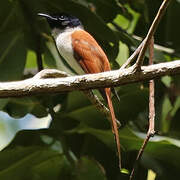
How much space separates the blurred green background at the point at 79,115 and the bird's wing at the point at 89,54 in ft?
1.05

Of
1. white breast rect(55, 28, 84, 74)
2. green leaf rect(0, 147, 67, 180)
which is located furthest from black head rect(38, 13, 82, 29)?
green leaf rect(0, 147, 67, 180)

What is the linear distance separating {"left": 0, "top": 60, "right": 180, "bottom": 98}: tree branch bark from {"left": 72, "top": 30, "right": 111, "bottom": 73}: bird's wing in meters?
0.80

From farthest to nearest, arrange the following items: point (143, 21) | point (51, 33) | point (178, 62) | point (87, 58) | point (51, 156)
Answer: point (143, 21), point (51, 33), point (51, 156), point (87, 58), point (178, 62)

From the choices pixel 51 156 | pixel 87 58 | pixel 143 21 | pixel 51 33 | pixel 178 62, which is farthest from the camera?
pixel 143 21

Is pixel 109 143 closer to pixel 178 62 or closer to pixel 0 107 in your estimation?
pixel 0 107

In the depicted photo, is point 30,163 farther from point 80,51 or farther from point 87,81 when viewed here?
point 87,81

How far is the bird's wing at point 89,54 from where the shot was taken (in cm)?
332

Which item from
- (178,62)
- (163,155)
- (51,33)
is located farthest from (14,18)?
(178,62)

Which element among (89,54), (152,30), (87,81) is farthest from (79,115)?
(152,30)

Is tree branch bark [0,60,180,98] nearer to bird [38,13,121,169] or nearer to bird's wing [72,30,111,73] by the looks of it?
bird [38,13,121,169]

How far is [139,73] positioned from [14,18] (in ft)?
6.47

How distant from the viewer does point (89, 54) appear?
133 inches

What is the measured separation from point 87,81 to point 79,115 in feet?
4.66

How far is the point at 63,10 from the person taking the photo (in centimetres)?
410
